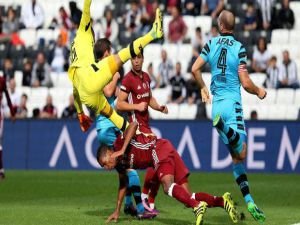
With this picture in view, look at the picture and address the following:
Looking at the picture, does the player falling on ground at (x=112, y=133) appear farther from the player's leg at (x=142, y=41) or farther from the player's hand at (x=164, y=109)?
the player's leg at (x=142, y=41)

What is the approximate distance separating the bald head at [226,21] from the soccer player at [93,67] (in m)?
0.77

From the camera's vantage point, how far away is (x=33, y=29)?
2970 cm

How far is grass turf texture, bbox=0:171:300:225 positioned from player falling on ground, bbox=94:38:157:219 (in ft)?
0.75

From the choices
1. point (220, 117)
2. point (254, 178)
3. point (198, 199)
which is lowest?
point (254, 178)

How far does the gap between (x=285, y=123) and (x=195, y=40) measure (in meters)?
4.45

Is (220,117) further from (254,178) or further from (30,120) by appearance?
(30,120)

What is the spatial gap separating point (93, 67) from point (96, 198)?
13.0ft

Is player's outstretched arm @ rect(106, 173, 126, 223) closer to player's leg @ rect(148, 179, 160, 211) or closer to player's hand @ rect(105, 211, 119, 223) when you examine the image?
player's hand @ rect(105, 211, 119, 223)

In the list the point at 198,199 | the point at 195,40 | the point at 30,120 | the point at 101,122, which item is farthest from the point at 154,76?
the point at 198,199

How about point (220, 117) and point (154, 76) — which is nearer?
point (220, 117)

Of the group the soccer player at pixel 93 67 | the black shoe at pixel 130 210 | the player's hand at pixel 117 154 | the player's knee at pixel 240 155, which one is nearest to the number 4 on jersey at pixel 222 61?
the soccer player at pixel 93 67

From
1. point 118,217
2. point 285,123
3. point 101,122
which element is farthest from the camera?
point 285,123

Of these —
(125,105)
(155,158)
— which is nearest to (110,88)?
(125,105)

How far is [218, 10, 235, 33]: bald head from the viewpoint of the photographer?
13344 mm
